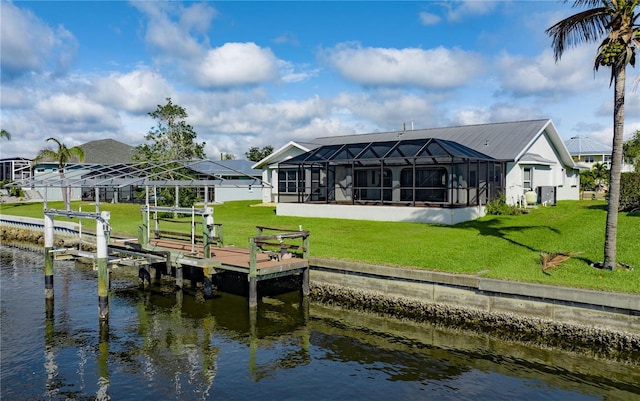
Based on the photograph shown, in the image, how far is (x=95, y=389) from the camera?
9547 mm

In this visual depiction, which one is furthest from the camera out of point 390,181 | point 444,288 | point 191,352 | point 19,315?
point 390,181

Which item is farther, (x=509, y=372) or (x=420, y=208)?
(x=420, y=208)

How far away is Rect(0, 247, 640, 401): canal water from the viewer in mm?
9414

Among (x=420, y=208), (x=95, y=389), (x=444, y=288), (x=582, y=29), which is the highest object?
(x=582, y=29)

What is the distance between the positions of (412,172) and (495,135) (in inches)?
286

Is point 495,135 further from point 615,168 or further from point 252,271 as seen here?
point 252,271

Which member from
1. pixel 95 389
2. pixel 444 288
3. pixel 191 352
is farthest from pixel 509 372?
pixel 95 389

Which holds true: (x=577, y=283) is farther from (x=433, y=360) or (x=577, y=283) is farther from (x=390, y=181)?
(x=390, y=181)

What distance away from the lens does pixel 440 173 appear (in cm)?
2831

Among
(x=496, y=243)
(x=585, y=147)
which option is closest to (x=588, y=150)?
(x=585, y=147)

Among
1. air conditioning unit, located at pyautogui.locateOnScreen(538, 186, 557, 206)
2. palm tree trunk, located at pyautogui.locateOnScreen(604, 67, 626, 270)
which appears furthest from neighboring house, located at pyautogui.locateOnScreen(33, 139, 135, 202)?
palm tree trunk, located at pyautogui.locateOnScreen(604, 67, 626, 270)

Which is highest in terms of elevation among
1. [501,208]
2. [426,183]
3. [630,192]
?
[426,183]

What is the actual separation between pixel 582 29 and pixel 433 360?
10.1 metres

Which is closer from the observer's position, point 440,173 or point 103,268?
point 103,268
